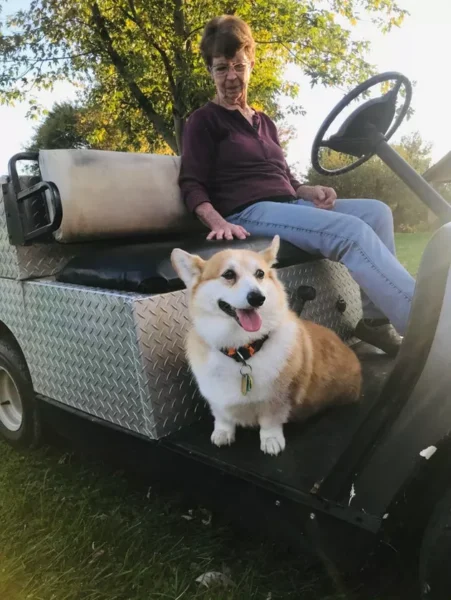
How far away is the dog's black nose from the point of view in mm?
1700

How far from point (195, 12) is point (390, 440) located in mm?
9647

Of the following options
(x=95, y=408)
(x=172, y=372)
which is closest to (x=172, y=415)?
(x=172, y=372)

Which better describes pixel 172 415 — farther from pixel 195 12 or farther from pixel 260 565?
pixel 195 12

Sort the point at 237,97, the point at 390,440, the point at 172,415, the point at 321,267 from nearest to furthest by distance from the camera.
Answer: the point at 390,440, the point at 172,415, the point at 321,267, the point at 237,97

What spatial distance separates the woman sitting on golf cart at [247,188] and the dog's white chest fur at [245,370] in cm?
67

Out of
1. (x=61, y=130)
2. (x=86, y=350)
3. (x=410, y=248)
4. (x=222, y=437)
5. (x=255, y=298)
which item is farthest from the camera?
(x=61, y=130)

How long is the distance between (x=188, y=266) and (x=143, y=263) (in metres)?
0.29

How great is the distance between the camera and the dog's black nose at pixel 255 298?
66.9 inches

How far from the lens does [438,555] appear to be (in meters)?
1.19

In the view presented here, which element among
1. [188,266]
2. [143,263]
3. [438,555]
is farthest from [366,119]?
[438,555]

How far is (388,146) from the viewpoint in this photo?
6.88 feet

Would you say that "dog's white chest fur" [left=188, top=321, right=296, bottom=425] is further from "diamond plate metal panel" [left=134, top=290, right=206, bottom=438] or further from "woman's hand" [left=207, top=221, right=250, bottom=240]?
"woman's hand" [left=207, top=221, right=250, bottom=240]

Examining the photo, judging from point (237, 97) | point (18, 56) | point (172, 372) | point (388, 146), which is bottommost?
point (172, 372)

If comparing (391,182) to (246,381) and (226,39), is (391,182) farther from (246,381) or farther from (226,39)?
(246,381)
